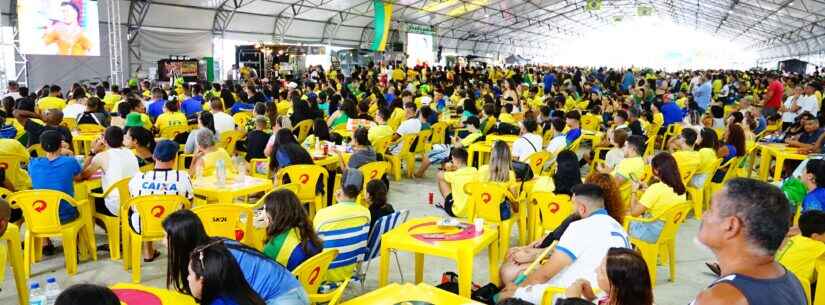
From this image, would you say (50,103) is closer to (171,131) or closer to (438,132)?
(171,131)

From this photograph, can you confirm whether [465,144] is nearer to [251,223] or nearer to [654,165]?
[654,165]

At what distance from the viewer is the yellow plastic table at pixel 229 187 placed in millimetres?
5387

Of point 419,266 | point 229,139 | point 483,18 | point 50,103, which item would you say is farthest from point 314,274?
point 483,18

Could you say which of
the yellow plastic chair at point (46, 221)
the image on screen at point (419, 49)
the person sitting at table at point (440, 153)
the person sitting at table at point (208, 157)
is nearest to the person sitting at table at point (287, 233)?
the yellow plastic chair at point (46, 221)

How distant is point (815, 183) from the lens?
16.4ft

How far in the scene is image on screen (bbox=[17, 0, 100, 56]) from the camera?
14750 millimetres

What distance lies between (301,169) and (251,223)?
1.53 m

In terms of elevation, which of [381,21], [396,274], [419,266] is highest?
[381,21]

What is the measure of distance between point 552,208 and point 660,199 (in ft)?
2.85

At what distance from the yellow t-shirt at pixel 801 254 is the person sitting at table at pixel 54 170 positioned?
16.4 feet

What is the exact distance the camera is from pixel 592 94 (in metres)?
15.3

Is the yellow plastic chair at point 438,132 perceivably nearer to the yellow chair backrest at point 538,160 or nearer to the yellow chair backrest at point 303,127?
the yellow chair backrest at point 303,127

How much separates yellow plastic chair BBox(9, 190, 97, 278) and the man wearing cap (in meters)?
0.53

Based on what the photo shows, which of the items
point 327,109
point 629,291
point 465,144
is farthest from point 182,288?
point 327,109
